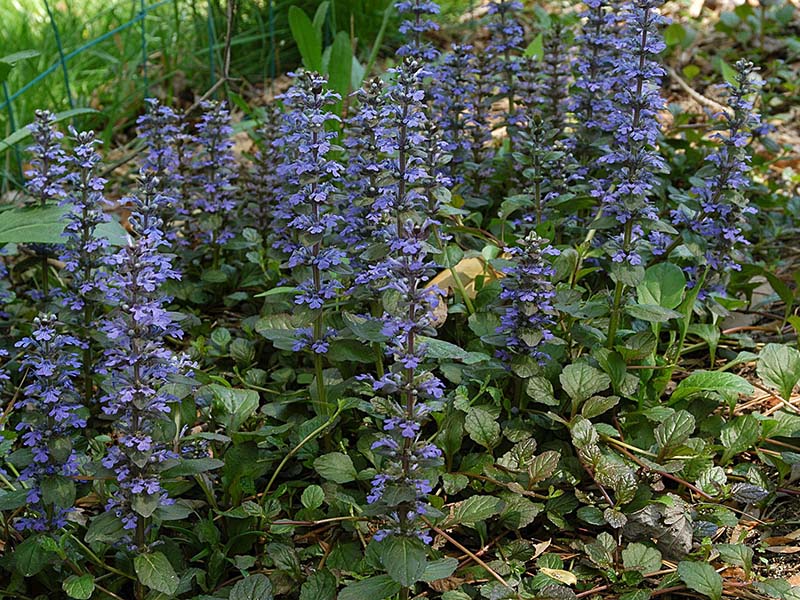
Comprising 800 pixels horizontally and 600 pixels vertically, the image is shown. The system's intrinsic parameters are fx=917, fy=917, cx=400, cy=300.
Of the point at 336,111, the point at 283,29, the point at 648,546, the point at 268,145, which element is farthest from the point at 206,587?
the point at 283,29

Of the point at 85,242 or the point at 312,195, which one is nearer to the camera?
the point at 312,195

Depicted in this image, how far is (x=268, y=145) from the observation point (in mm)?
4066

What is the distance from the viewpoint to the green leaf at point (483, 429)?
2.85m

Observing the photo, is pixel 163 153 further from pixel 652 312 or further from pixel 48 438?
pixel 652 312

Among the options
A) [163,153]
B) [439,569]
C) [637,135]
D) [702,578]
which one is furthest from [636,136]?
[163,153]

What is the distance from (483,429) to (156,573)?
1059mm

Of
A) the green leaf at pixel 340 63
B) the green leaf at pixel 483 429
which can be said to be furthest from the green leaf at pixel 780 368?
the green leaf at pixel 340 63

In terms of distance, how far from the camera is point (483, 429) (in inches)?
112

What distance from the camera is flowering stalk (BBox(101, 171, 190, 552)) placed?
7.38ft

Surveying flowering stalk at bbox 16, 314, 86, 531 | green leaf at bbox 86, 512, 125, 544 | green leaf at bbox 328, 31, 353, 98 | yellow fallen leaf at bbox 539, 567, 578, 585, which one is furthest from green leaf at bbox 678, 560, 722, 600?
green leaf at bbox 328, 31, 353, 98

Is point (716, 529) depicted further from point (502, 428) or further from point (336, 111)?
point (336, 111)

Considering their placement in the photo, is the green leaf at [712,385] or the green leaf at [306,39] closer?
the green leaf at [712,385]

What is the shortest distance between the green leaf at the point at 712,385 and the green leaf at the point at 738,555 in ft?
1.80

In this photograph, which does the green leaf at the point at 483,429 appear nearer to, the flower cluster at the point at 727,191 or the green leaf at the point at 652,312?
the green leaf at the point at 652,312
